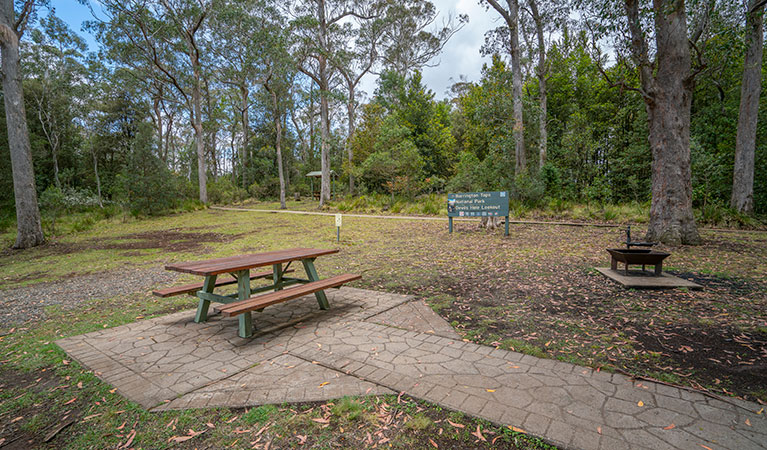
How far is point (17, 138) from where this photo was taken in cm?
1045

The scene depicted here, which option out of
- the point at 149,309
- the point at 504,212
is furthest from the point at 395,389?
the point at 504,212

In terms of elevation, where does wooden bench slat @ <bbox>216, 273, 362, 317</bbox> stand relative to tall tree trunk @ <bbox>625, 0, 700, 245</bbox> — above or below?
below

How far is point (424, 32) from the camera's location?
2878 centimetres

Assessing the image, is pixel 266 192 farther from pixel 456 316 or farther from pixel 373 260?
pixel 456 316

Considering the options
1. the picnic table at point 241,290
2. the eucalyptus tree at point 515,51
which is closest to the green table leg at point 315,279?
the picnic table at point 241,290

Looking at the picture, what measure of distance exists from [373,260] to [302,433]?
5.52 meters

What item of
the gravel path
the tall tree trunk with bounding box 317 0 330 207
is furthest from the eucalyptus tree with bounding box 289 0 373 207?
the gravel path

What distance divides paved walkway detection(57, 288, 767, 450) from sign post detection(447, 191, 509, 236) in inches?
294

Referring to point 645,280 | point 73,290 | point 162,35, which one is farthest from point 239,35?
point 645,280

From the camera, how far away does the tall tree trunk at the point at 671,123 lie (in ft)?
26.4

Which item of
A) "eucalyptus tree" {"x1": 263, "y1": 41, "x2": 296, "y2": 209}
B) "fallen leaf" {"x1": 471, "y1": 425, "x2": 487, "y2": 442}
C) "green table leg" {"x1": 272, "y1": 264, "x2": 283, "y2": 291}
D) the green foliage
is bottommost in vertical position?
the green foliage

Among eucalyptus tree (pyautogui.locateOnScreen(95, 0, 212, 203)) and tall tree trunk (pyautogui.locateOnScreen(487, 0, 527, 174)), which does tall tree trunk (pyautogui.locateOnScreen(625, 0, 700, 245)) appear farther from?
eucalyptus tree (pyautogui.locateOnScreen(95, 0, 212, 203))

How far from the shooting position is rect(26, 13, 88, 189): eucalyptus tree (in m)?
25.1

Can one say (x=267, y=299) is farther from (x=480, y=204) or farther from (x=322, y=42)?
(x=322, y=42)
